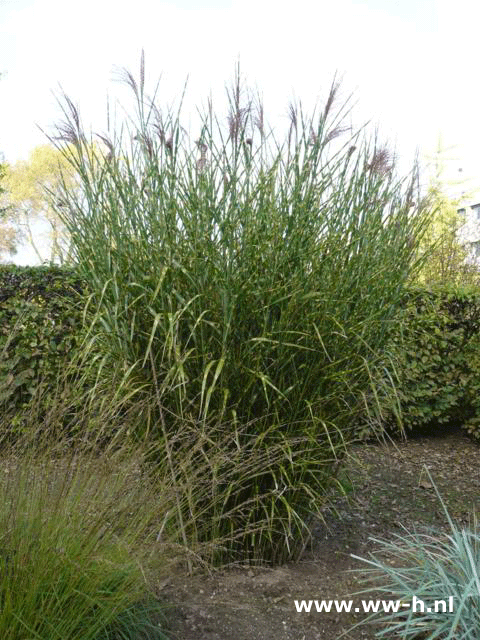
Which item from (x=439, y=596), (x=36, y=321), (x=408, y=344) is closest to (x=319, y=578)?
(x=439, y=596)

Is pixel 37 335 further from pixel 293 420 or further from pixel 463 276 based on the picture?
pixel 463 276

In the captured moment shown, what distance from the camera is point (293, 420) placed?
2.89m

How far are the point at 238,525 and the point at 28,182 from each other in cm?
2427

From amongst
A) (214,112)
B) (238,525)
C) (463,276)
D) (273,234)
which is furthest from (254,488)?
(463,276)

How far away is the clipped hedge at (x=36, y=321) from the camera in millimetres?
5031

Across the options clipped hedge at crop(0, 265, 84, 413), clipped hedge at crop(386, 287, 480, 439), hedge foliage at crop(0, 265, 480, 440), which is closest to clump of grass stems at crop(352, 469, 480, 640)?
hedge foliage at crop(0, 265, 480, 440)

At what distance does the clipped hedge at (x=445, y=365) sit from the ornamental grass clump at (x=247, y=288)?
2539mm

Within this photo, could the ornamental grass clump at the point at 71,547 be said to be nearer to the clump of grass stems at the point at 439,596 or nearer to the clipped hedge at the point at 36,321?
the clump of grass stems at the point at 439,596

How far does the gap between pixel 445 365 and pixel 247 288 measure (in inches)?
131

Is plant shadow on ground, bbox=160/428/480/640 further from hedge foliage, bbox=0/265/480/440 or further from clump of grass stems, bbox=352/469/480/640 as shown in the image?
hedge foliage, bbox=0/265/480/440

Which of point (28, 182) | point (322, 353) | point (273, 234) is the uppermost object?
point (28, 182)

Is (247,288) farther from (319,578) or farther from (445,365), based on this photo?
(445,365)

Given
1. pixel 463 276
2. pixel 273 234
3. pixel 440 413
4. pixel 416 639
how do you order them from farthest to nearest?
pixel 463 276 → pixel 440 413 → pixel 273 234 → pixel 416 639

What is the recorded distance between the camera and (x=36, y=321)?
16.8 feet
